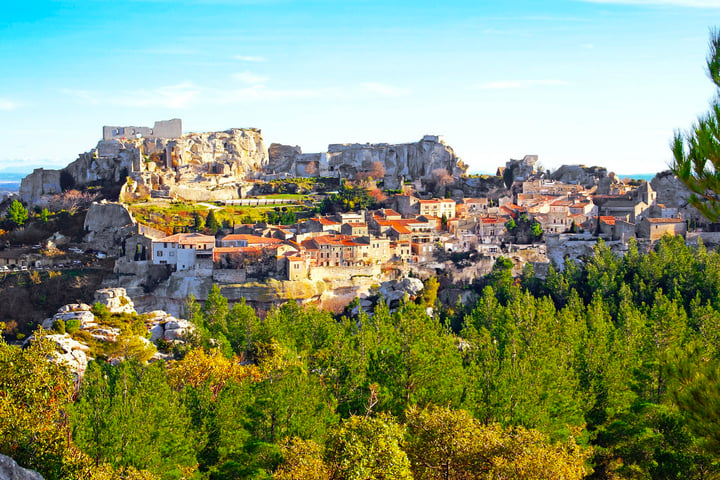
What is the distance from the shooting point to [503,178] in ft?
248

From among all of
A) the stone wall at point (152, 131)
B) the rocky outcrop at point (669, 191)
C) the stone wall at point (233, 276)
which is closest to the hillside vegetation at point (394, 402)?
the stone wall at point (233, 276)

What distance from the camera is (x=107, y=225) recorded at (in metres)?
58.7

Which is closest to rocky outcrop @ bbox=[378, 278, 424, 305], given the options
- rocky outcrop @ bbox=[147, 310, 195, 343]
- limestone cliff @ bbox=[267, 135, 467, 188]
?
rocky outcrop @ bbox=[147, 310, 195, 343]

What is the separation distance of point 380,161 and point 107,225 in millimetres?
36802

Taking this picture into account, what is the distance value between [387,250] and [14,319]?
2671 centimetres

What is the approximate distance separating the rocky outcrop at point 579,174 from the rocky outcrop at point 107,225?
143ft

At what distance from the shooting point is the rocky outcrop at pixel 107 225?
57.3m

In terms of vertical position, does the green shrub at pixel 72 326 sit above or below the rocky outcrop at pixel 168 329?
above

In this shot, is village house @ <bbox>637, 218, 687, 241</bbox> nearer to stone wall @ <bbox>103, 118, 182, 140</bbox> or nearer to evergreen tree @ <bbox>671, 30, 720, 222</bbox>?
evergreen tree @ <bbox>671, 30, 720, 222</bbox>

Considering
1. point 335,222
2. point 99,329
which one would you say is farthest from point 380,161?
point 99,329

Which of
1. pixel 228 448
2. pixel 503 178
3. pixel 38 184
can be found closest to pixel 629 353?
pixel 228 448

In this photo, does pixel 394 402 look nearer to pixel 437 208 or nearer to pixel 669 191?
pixel 437 208

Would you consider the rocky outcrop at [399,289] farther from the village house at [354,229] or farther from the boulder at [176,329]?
the boulder at [176,329]

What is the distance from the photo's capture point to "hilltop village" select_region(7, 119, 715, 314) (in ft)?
165
